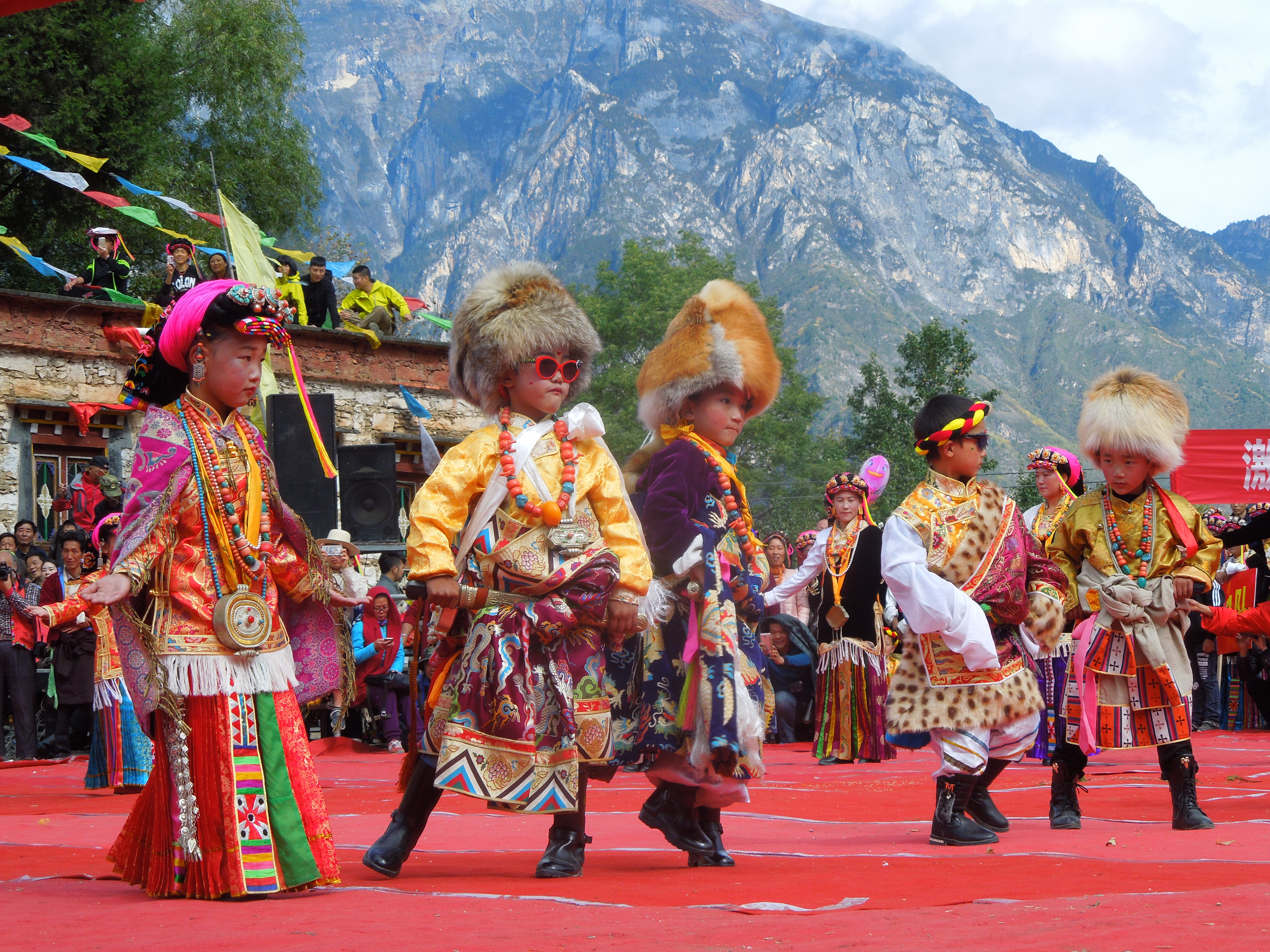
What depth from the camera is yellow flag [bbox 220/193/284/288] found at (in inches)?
687

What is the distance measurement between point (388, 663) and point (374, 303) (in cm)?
1220

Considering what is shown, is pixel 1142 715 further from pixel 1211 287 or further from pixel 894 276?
pixel 1211 287

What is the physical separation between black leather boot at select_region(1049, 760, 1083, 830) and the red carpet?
9 cm

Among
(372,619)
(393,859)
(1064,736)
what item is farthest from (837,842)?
(372,619)

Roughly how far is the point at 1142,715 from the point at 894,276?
13350cm

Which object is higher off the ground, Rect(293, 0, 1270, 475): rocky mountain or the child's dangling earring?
Rect(293, 0, 1270, 475): rocky mountain

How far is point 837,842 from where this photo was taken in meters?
5.66

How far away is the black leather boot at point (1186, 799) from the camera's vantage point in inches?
224

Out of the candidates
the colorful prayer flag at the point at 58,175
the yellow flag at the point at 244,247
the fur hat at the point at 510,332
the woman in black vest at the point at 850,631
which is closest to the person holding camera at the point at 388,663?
the woman in black vest at the point at 850,631

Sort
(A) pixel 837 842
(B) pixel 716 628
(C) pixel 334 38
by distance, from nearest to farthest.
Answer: (B) pixel 716 628
(A) pixel 837 842
(C) pixel 334 38

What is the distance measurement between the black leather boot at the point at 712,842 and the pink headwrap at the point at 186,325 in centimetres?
240

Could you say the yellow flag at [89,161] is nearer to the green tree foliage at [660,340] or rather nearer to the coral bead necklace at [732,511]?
the coral bead necklace at [732,511]

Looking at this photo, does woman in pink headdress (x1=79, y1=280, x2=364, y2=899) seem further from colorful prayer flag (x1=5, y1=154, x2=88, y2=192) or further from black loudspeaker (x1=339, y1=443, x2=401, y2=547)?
colorful prayer flag (x1=5, y1=154, x2=88, y2=192)

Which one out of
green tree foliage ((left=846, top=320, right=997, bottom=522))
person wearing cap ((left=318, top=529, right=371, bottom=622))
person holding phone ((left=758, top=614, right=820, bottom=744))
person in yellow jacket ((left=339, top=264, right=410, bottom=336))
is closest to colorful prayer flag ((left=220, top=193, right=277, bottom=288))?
person in yellow jacket ((left=339, top=264, right=410, bottom=336))
